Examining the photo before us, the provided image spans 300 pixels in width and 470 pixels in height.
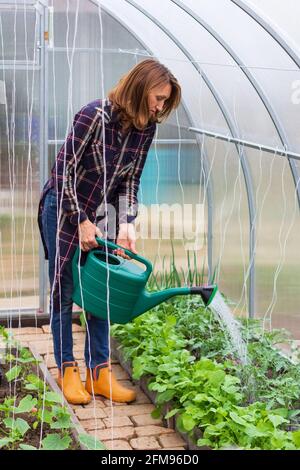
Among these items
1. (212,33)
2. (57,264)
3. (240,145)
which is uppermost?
(212,33)

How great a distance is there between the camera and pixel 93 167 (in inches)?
143

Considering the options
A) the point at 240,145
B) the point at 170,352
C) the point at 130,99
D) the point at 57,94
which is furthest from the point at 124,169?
the point at 57,94

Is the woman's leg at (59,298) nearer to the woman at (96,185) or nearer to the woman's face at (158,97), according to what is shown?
the woman at (96,185)

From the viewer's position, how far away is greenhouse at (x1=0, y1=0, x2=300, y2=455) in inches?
134

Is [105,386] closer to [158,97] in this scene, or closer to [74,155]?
[74,155]

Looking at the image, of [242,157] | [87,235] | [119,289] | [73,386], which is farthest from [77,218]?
[242,157]

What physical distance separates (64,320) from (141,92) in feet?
3.70

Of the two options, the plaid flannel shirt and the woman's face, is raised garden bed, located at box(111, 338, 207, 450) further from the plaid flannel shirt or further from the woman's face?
the woman's face

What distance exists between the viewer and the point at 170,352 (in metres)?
3.95

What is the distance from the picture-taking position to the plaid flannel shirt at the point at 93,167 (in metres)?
3.54

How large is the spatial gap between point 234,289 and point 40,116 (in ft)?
5.19

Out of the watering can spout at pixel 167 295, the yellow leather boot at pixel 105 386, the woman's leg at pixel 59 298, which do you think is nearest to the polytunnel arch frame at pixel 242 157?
the yellow leather boot at pixel 105 386

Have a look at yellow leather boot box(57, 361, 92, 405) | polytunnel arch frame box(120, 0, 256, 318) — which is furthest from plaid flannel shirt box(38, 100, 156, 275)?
polytunnel arch frame box(120, 0, 256, 318)

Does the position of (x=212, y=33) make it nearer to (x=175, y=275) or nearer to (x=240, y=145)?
(x=240, y=145)
